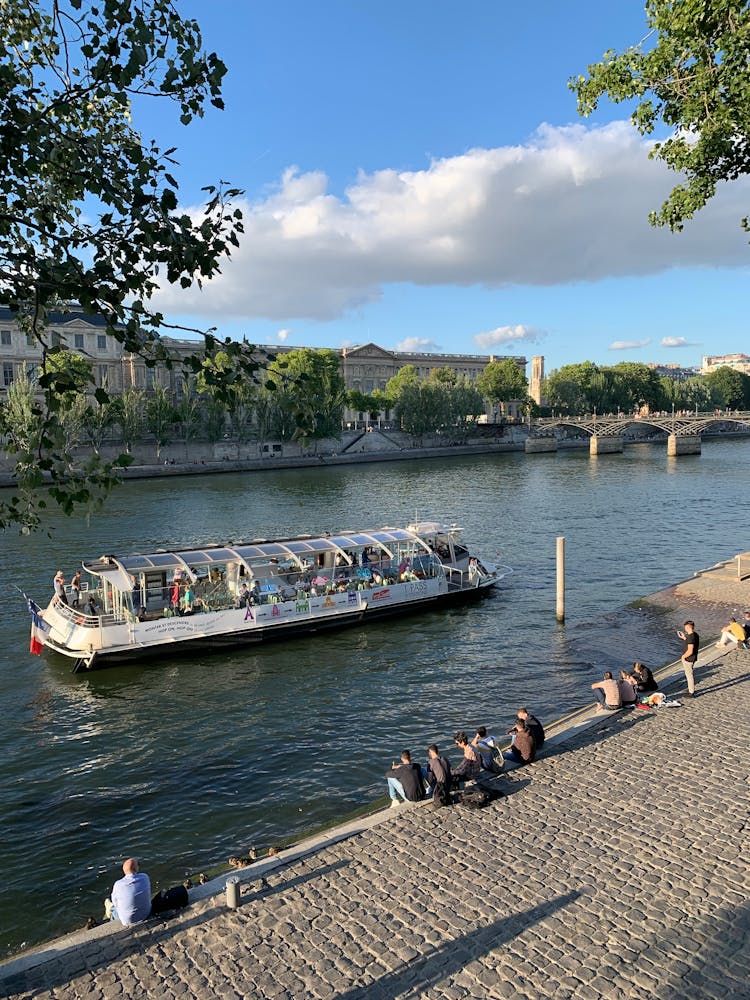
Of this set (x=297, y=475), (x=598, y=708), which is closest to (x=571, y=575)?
(x=598, y=708)

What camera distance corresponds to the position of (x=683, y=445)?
115562 mm

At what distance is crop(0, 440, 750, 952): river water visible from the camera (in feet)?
47.1

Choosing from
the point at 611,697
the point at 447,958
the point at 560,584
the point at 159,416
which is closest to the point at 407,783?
the point at 447,958

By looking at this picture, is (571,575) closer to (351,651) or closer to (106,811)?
(351,651)

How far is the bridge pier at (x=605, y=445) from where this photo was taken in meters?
128

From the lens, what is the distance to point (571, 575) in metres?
37.2

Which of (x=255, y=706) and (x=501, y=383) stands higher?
(x=501, y=383)

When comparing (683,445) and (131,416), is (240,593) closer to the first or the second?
(131,416)

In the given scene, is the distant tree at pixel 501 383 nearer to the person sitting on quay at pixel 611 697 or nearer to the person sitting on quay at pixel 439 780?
the person sitting on quay at pixel 611 697

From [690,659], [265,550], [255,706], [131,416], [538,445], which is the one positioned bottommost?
[255,706]

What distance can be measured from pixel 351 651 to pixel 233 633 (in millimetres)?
4013

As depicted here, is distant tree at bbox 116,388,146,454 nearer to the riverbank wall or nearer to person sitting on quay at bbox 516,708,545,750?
the riverbank wall

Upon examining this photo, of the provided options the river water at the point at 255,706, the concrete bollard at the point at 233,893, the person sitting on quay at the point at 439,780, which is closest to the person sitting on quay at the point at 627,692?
the river water at the point at 255,706

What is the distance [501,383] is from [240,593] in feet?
461
